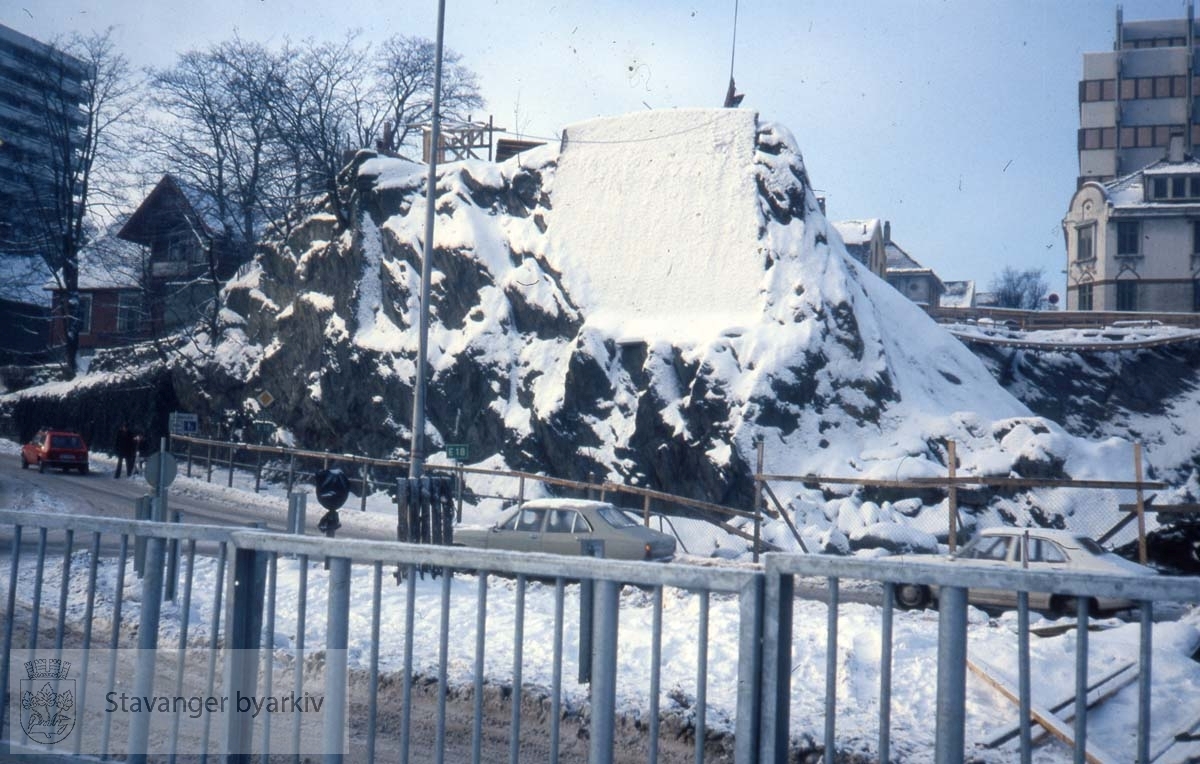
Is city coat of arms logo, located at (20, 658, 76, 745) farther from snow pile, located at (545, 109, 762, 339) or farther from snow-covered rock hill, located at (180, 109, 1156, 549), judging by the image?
snow pile, located at (545, 109, 762, 339)

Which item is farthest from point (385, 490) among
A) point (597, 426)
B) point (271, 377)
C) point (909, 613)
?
point (909, 613)

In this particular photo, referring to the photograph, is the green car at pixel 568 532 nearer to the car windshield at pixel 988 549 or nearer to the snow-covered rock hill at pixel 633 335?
the car windshield at pixel 988 549

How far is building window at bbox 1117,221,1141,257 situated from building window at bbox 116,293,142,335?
4916 cm

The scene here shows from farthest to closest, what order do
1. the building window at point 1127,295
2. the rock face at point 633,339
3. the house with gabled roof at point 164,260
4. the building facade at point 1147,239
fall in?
1. the building window at point 1127,295
2. the building facade at point 1147,239
3. the house with gabled roof at point 164,260
4. the rock face at point 633,339

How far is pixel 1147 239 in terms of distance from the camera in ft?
171

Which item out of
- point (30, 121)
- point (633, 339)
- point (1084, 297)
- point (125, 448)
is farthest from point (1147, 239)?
point (30, 121)

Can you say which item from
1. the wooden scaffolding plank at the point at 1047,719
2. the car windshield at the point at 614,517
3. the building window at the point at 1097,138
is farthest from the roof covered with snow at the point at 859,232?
the wooden scaffolding plank at the point at 1047,719

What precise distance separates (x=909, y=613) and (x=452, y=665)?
281 centimetres

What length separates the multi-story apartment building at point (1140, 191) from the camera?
51656 mm

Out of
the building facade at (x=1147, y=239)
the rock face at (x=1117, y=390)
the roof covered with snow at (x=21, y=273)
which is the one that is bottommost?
the rock face at (x=1117, y=390)

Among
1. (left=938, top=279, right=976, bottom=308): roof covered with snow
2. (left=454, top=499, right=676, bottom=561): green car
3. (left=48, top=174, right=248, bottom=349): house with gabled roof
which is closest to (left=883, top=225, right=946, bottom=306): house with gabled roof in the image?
(left=938, top=279, right=976, bottom=308): roof covered with snow

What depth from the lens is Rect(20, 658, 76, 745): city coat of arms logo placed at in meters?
4.26

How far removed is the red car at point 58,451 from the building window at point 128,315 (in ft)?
29.0

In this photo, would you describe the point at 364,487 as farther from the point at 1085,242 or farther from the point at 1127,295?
the point at 1085,242
